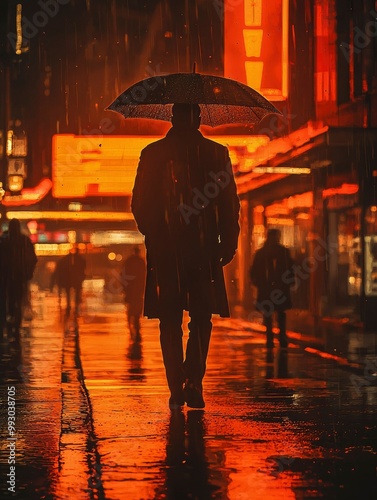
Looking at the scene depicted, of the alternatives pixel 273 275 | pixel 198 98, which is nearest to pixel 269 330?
pixel 273 275

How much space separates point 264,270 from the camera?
19.2 m

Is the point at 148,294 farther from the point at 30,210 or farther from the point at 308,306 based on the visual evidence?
the point at 30,210

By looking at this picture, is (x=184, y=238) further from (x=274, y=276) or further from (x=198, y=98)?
(x=274, y=276)

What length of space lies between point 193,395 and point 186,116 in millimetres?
1985

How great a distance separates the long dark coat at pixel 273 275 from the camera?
1864cm

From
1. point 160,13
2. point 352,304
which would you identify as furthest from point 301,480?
point 160,13

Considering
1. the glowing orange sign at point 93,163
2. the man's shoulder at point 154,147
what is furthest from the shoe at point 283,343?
the glowing orange sign at point 93,163

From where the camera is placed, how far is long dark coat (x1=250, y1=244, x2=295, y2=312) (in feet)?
61.2

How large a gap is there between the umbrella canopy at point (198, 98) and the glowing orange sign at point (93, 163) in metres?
33.9

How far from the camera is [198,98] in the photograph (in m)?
9.45

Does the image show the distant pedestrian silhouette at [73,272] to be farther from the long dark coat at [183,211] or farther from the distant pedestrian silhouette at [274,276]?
the long dark coat at [183,211]

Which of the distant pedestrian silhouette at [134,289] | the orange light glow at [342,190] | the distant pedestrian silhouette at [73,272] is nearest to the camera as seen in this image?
the distant pedestrian silhouette at [134,289]

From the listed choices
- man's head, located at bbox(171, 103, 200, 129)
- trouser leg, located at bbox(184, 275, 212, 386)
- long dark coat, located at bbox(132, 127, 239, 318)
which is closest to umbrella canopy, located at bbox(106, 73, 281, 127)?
man's head, located at bbox(171, 103, 200, 129)

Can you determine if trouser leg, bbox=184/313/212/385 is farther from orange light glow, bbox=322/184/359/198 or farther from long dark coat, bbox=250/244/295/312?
orange light glow, bbox=322/184/359/198
